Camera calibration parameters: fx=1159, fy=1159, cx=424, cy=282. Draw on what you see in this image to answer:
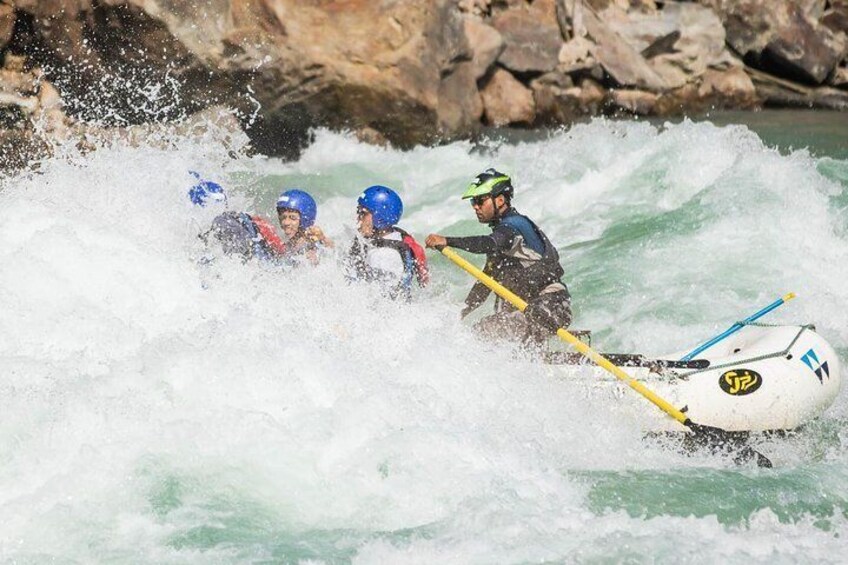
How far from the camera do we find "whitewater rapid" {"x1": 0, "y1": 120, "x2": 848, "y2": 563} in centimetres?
497

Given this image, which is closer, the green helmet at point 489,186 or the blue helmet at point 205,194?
the green helmet at point 489,186

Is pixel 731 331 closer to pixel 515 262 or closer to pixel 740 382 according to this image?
pixel 740 382

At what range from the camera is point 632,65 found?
735 inches

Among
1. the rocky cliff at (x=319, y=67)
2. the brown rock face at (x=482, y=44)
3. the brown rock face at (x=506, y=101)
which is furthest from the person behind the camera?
the brown rock face at (x=506, y=101)

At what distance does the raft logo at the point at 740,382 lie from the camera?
276 inches

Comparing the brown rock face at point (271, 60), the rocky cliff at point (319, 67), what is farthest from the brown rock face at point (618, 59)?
the brown rock face at point (271, 60)

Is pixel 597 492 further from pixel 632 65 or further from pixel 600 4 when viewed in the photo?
pixel 600 4

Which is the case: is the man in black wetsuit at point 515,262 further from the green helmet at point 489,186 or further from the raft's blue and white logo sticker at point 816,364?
the raft's blue and white logo sticker at point 816,364

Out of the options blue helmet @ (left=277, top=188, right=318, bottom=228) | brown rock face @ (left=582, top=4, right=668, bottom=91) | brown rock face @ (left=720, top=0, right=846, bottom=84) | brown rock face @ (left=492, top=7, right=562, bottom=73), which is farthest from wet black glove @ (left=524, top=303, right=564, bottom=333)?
brown rock face @ (left=720, top=0, right=846, bottom=84)

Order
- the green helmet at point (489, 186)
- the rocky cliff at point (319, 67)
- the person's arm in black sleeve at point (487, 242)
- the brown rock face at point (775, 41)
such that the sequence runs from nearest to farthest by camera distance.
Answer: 1. the person's arm in black sleeve at point (487, 242)
2. the green helmet at point (489, 186)
3. the rocky cliff at point (319, 67)
4. the brown rock face at point (775, 41)

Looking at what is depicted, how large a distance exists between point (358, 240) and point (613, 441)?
226 cm

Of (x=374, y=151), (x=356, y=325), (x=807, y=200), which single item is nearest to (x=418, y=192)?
(x=374, y=151)

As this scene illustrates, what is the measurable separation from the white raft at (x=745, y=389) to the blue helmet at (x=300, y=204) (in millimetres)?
2437

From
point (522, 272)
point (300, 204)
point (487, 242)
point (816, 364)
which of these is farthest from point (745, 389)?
point (300, 204)
